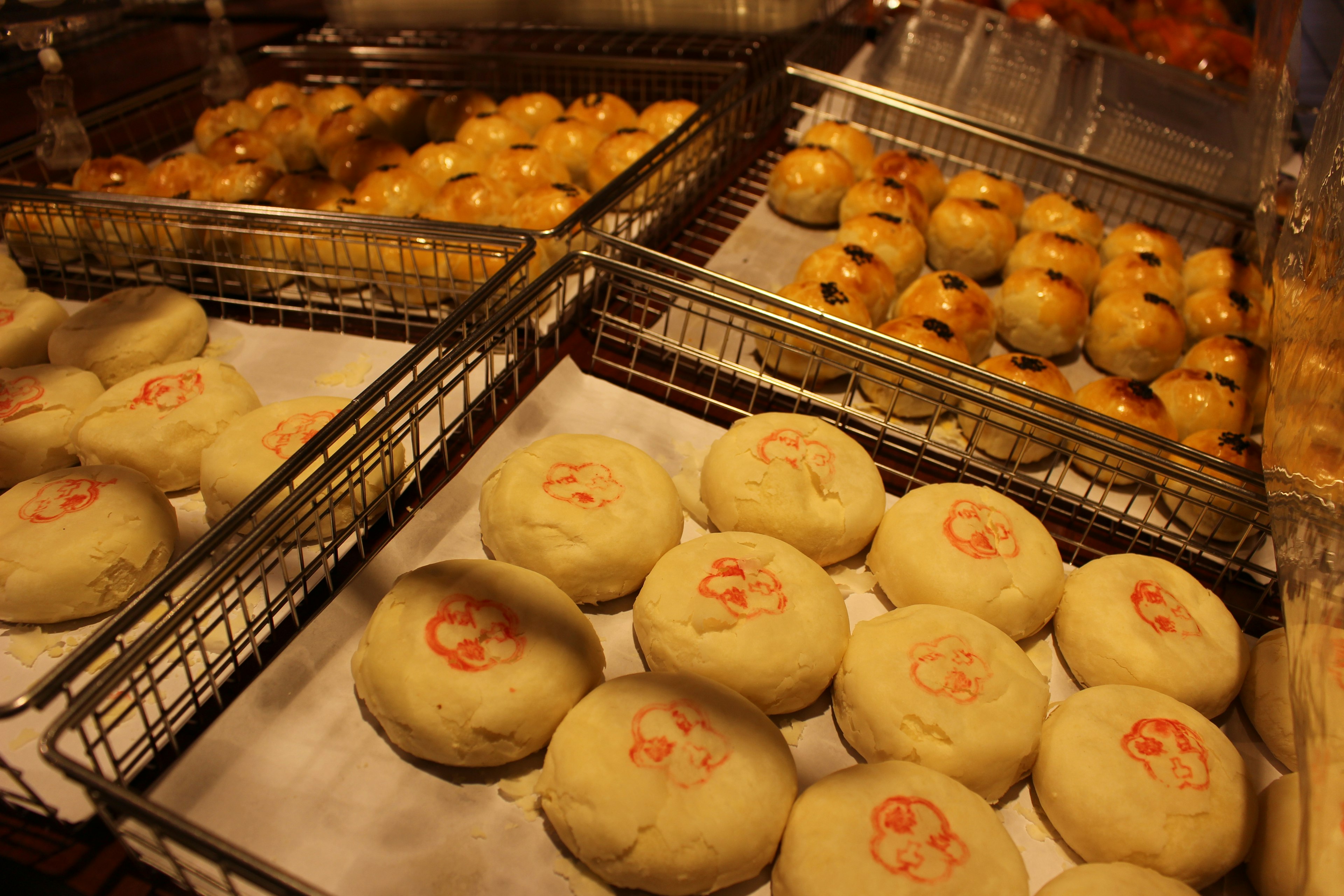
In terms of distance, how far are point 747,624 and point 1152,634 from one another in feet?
2.99

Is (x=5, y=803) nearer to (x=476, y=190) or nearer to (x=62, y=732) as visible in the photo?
(x=62, y=732)

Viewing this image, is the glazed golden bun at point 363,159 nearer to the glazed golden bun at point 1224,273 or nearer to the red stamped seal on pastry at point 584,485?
the red stamped seal on pastry at point 584,485

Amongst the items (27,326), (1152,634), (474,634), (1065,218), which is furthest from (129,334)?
(1065,218)

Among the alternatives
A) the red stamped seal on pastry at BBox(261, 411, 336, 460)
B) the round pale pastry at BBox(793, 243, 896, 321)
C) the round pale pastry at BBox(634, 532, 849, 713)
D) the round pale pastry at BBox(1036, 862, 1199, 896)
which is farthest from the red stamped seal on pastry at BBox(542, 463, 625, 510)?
the round pale pastry at BBox(793, 243, 896, 321)

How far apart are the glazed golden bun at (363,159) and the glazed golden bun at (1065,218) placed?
2.70 m

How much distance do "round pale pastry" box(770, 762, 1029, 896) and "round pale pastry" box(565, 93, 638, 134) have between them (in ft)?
10.1

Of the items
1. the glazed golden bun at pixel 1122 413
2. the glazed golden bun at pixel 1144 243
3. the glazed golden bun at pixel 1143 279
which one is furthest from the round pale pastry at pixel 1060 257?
the glazed golden bun at pixel 1122 413

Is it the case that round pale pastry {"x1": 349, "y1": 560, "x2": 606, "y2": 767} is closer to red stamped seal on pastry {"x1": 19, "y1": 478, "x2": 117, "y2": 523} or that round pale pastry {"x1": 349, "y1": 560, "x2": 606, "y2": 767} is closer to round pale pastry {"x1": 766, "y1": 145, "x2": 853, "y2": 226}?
red stamped seal on pastry {"x1": 19, "y1": 478, "x2": 117, "y2": 523}

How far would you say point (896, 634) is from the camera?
5.25ft

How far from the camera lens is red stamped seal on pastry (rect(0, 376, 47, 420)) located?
1.94 m

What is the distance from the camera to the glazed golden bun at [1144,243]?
3.07 metres

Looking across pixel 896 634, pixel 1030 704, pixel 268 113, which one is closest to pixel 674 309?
pixel 896 634

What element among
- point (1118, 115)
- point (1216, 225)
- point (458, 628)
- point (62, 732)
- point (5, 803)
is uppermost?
point (1118, 115)

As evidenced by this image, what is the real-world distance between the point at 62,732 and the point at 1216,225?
4192mm
